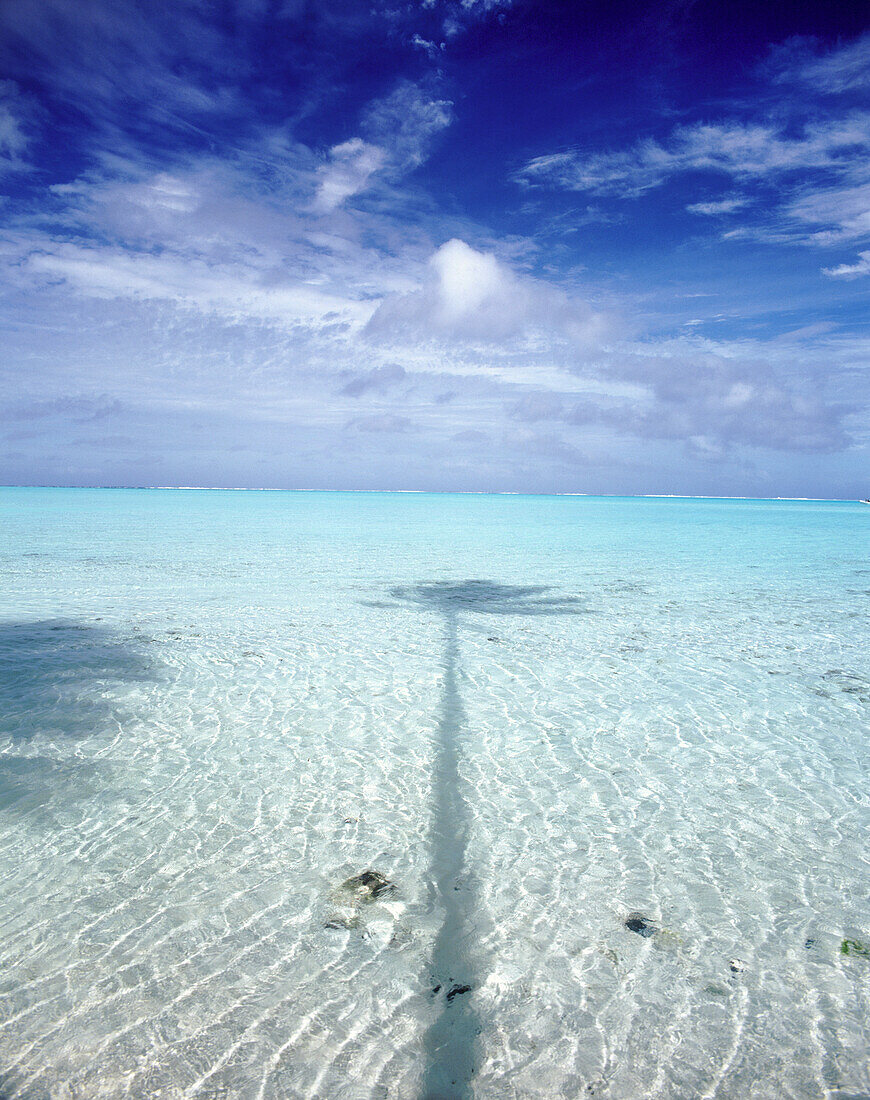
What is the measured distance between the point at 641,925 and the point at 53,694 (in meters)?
6.45

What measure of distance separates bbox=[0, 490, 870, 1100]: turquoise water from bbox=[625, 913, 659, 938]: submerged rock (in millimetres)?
29

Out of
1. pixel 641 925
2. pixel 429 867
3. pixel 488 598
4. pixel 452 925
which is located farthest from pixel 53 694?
pixel 488 598

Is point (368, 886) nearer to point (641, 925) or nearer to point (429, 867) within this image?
point (429, 867)

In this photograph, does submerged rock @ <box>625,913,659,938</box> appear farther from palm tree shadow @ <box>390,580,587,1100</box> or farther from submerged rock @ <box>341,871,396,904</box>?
submerged rock @ <box>341,871,396,904</box>

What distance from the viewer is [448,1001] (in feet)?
10.2

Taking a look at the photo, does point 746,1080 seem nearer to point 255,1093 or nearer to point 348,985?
point 348,985

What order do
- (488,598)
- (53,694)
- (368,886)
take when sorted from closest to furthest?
(368,886) < (53,694) < (488,598)

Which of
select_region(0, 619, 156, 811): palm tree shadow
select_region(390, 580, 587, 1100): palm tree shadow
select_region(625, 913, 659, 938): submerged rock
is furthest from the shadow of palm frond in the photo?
select_region(625, 913, 659, 938): submerged rock

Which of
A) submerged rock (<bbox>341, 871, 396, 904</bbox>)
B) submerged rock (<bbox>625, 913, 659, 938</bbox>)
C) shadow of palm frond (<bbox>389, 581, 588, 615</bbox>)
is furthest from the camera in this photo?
shadow of palm frond (<bbox>389, 581, 588, 615</bbox>)

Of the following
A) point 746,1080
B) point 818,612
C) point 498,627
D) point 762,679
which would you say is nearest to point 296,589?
point 498,627

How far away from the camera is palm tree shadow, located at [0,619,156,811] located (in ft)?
17.2

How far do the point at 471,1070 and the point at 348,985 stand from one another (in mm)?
736

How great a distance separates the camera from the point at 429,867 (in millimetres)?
4250

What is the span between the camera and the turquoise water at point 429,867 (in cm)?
284
